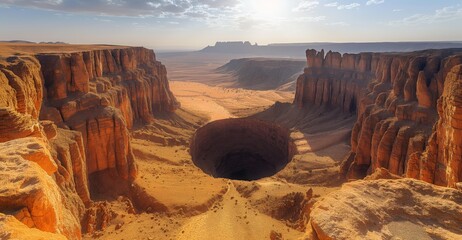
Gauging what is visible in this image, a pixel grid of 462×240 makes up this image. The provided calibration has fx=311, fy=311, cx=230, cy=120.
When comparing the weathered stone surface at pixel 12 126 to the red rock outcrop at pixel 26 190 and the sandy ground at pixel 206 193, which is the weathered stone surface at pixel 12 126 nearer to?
the red rock outcrop at pixel 26 190

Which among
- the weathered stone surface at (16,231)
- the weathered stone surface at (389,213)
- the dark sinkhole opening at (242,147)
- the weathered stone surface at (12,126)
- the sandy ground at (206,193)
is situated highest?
the weathered stone surface at (12,126)

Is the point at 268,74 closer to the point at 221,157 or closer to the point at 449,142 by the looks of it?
the point at 221,157

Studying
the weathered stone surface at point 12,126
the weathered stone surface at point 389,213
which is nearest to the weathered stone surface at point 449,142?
the weathered stone surface at point 389,213

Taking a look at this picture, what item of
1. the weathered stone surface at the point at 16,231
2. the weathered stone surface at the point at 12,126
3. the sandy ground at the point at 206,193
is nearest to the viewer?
the weathered stone surface at the point at 16,231

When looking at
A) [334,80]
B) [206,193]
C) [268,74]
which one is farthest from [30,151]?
[268,74]

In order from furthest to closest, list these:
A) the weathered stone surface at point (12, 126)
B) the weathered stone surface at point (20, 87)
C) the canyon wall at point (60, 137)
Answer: the weathered stone surface at point (20, 87)
the weathered stone surface at point (12, 126)
the canyon wall at point (60, 137)

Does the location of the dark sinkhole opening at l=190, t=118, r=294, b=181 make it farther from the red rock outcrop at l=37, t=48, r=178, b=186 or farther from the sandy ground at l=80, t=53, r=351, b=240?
the red rock outcrop at l=37, t=48, r=178, b=186

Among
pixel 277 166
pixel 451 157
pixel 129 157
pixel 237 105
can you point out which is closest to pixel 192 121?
pixel 277 166
